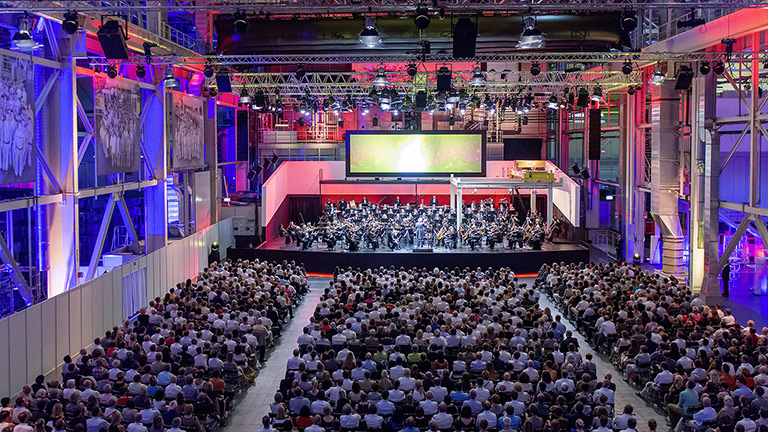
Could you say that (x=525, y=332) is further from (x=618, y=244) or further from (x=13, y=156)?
(x=618, y=244)

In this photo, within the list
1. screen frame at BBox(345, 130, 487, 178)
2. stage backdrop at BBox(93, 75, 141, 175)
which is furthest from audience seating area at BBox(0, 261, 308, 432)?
screen frame at BBox(345, 130, 487, 178)

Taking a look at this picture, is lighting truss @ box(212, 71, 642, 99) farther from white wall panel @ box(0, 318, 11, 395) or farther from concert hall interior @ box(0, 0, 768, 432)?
white wall panel @ box(0, 318, 11, 395)

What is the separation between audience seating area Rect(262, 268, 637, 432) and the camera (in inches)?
368

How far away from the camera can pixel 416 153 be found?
3027 centimetres

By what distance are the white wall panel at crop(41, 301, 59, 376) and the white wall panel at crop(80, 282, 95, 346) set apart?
1.17m

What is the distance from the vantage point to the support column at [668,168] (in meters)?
22.7

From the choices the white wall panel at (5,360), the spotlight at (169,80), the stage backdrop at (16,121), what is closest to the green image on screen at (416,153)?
the spotlight at (169,80)

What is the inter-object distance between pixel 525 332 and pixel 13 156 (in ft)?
33.0

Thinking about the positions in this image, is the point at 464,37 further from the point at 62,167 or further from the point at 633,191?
the point at 633,191

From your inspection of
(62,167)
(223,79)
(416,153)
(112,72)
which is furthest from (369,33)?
(416,153)

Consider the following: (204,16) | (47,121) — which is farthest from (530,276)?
(47,121)

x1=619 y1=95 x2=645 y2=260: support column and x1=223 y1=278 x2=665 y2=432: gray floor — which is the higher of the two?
x1=619 y1=95 x2=645 y2=260: support column

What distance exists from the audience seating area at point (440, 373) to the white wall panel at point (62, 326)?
182 inches

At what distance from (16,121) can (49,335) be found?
4202 mm
